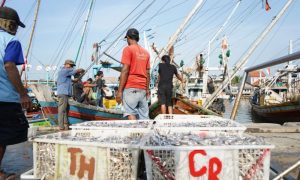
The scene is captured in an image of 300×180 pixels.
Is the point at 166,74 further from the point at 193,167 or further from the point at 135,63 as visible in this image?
the point at 193,167

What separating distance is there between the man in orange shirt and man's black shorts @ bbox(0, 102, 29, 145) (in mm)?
2007

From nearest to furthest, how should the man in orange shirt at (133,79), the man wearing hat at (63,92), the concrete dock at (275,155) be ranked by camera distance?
the concrete dock at (275,155)
the man in orange shirt at (133,79)
the man wearing hat at (63,92)

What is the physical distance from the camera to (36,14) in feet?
50.6

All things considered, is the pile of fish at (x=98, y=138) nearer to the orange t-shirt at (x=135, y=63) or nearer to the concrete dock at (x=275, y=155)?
the concrete dock at (x=275, y=155)

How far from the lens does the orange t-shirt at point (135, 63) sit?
570 centimetres

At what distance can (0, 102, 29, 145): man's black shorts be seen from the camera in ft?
12.4

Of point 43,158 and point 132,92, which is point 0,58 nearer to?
point 43,158

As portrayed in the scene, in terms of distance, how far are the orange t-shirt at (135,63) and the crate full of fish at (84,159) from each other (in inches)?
101

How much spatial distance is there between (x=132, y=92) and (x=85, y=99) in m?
7.55

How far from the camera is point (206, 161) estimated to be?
9.38 feet

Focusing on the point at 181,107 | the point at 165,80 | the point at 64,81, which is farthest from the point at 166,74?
the point at 181,107

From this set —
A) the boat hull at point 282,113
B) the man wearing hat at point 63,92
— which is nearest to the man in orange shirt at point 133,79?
the man wearing hat at point 63,92

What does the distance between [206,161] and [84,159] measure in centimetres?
106

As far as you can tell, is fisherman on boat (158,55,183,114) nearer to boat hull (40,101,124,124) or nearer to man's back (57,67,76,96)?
→ man's back (57,67,76,96)
